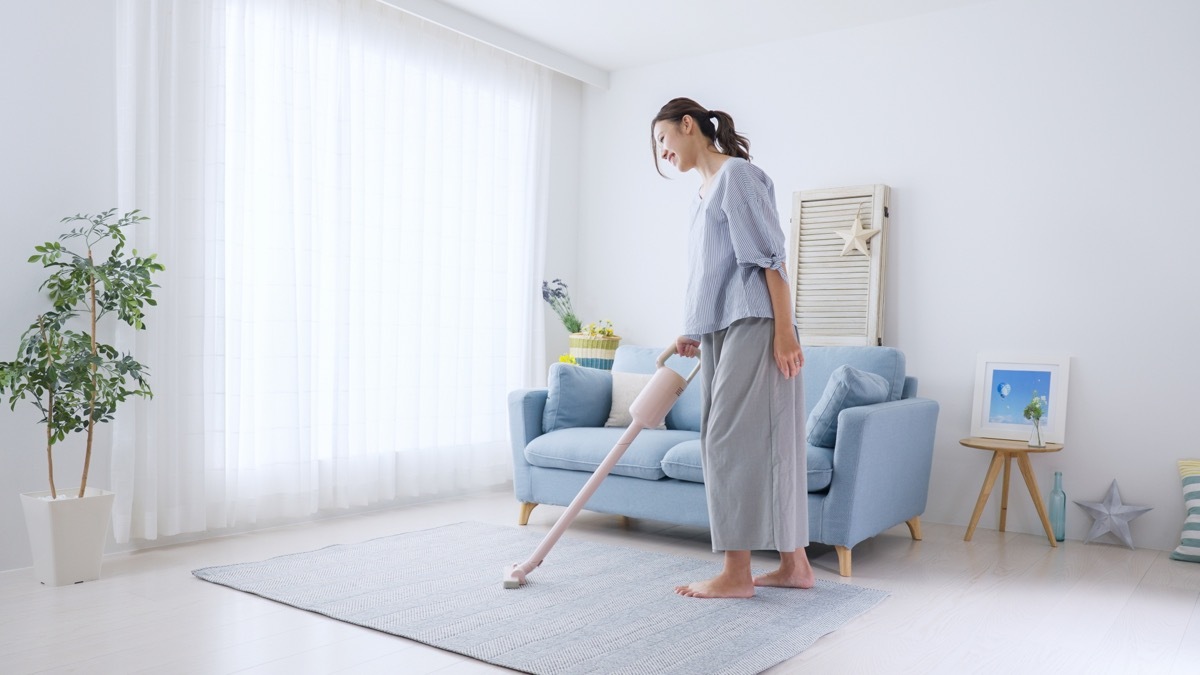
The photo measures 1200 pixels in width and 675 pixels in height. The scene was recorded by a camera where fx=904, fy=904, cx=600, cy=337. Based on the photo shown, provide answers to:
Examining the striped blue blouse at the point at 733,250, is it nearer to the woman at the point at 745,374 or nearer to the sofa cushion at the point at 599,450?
the woman at the point at 745,374

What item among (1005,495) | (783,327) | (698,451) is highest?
(783,327)

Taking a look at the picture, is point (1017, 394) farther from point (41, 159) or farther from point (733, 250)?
point (41, 159)

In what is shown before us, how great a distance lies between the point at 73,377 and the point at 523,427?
177 centimetres

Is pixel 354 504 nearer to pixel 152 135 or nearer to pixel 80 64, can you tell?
pixel 152 135

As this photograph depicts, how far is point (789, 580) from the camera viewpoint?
2.93m

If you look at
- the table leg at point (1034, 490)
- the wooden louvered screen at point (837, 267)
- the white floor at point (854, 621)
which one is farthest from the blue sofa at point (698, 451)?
the wooden louvered screen at point (837, 267)

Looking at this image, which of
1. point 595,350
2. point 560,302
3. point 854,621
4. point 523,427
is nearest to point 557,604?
point 854,621

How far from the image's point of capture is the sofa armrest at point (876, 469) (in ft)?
10.5

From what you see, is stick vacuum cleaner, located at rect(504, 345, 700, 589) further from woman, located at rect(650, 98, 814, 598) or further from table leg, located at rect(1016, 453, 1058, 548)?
table leg, located at rect(1016, 453, 1058, 548)

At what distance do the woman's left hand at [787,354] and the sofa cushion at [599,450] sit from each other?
39.9 inches

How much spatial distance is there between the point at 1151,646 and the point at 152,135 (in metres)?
3.70

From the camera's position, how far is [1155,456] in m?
3.82

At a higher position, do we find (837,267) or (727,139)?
(727,139)

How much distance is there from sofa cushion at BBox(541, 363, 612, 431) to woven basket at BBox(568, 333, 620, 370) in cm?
87
